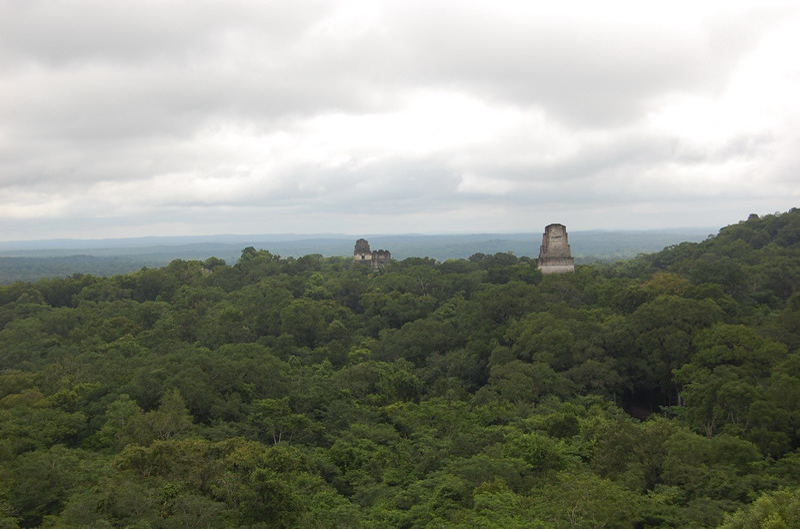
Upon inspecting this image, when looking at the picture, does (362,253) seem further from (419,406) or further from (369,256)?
(419,406)

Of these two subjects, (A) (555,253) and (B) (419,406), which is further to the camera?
(A) (555,253)

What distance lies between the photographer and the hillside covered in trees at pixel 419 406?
605 inches

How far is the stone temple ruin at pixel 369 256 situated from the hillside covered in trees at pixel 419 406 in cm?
1518

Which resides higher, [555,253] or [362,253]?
[362,253]

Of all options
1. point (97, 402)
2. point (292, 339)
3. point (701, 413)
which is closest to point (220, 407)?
point (97, 402)

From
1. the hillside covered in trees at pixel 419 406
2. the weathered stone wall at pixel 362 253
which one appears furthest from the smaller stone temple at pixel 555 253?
the weathered stone wall at pixel 362 253

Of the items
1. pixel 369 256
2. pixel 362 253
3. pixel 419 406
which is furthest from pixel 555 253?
pixel 419 406

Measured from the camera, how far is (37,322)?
1507 inches

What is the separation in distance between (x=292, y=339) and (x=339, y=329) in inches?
137

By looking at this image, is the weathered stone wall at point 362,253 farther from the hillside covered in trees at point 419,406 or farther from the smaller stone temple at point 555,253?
the smaller stone temple at point 555,253

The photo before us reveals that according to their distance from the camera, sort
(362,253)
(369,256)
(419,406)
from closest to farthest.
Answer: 1. (419,406)
2. (369,256)
3. (362,253)

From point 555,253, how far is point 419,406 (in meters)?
23.7

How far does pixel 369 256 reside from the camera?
203 ft

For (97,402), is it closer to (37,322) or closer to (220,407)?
(220,407)
